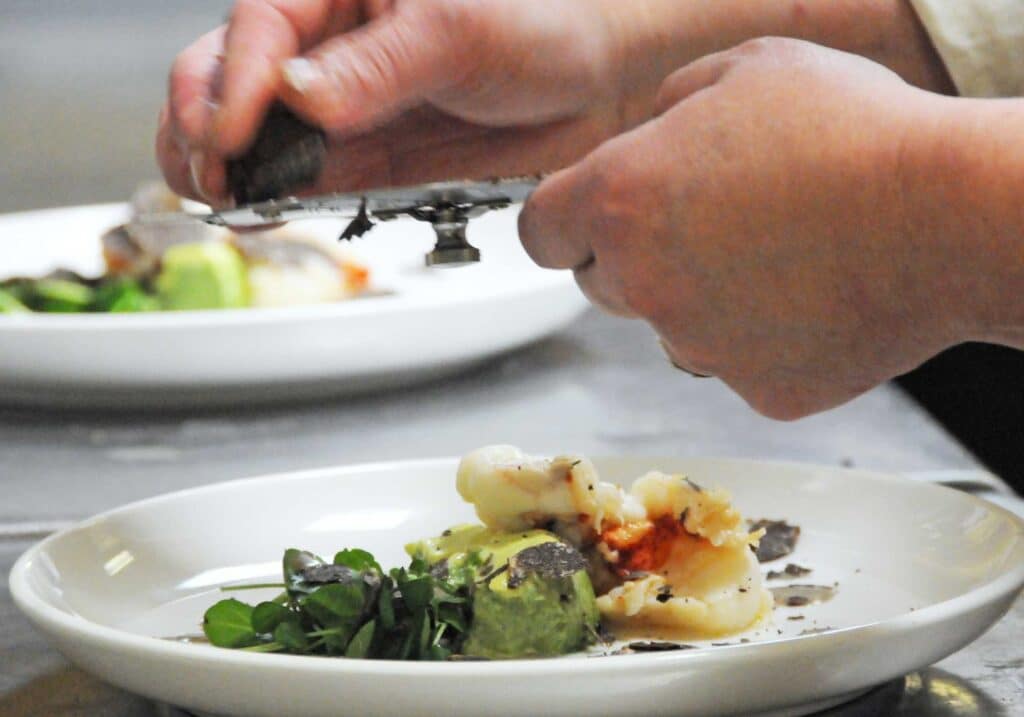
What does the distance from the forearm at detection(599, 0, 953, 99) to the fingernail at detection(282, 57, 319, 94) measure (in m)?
0.48

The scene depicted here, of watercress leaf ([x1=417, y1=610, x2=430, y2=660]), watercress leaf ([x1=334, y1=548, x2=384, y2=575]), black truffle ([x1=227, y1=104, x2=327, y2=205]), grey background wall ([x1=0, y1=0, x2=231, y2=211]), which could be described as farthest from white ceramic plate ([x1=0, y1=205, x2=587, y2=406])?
grey background wall ([x1=0, y1=0, x2=231, y2=211])

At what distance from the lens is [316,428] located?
63.9 inches

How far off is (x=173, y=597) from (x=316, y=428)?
23.9 inches

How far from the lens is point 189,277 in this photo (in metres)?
1.94

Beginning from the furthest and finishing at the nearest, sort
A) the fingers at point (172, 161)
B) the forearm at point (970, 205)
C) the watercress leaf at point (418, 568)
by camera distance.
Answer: the fingers at point (172, 161) → the watercress leaf at point (418, 568) → the forearm at point (970, 205)

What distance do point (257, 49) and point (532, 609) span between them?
45 centimetres

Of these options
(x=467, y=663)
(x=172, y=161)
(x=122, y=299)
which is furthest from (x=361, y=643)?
(x=122, y=299)

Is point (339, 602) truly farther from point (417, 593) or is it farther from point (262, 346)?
point (262, 346)

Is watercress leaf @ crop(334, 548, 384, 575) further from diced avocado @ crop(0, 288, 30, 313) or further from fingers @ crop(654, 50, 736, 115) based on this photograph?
diced avocado @ crop(0, 288, 30, 313)

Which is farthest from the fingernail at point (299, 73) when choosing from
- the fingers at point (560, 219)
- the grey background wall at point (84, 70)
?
the grey background wall at point (84, 70)

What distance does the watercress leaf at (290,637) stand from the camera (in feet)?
2.66

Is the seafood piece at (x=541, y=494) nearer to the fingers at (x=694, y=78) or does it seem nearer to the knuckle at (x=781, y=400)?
the knuckle at (x=781, y=400)

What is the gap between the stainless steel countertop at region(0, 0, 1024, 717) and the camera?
0.87 meters

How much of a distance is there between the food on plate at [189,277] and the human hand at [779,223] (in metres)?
1.14
